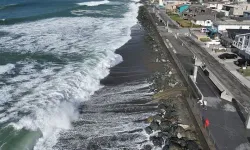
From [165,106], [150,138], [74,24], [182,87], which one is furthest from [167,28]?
[150,138]

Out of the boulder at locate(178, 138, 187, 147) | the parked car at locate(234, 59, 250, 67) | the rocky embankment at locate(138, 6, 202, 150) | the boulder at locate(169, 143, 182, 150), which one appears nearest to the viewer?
the boulder at locate(169, 143, 182, 150)

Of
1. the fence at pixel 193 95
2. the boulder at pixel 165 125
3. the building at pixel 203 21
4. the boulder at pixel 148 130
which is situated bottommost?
the boulder at pixel 148 130

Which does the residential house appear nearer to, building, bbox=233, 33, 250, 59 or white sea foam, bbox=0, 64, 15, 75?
building, bbox=233, 33, 250, 59

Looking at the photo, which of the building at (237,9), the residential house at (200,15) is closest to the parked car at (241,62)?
the residential house at (200,15)

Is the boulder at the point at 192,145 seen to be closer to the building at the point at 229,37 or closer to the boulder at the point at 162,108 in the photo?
the boulder at the point at 162,108

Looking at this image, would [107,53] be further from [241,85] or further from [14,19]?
[14,19]

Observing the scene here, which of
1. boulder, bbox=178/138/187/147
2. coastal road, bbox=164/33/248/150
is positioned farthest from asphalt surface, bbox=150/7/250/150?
boulder, bbox=178/138/187/147
